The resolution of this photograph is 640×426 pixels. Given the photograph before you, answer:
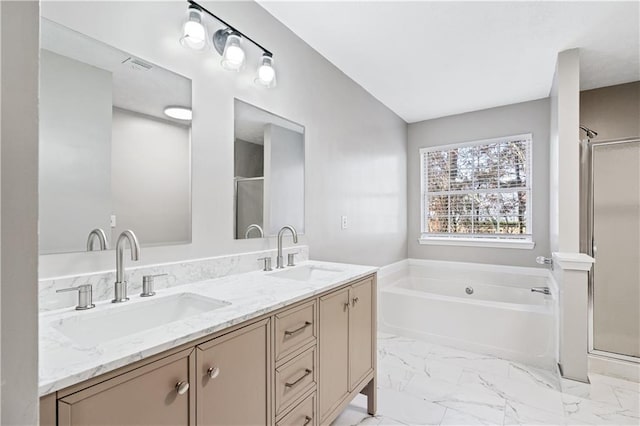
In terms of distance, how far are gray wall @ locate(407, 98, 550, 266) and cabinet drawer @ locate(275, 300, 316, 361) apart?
305cm

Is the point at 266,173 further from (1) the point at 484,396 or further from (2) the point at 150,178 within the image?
(1) the point at 484,396

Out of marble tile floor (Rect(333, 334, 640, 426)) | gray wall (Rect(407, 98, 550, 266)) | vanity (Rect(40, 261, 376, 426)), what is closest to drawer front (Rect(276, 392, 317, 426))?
vanity (Rect(40, 261, 376, 426))

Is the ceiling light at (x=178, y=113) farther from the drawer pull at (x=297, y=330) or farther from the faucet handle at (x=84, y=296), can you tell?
the drawer pull at (x=297, y=330)

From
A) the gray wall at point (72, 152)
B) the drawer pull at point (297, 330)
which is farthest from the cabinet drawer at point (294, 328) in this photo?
the gray wall at point (72, 152)

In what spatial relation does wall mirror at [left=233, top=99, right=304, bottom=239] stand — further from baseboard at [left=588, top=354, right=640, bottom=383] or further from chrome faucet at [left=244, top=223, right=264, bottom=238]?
baseboard at [left=588, top=354, right=640, bottom=383]

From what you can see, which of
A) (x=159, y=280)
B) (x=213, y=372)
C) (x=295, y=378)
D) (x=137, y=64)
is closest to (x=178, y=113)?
(x=137, y=64)

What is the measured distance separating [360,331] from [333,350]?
279mm

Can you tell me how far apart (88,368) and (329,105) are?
2390 mm

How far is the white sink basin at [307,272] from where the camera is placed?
6.41ft

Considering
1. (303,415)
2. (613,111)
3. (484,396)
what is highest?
(613,111)

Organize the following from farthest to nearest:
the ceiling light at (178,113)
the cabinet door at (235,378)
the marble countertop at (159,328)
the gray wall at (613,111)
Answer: the gray wall at (613,111), the ceiling light at (178,113), the cabinet door at (235,378), the marble countertop at (159,328)

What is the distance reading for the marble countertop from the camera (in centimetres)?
68

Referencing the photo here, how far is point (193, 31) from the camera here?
1.50m

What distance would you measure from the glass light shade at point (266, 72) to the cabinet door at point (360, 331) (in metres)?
1.29
